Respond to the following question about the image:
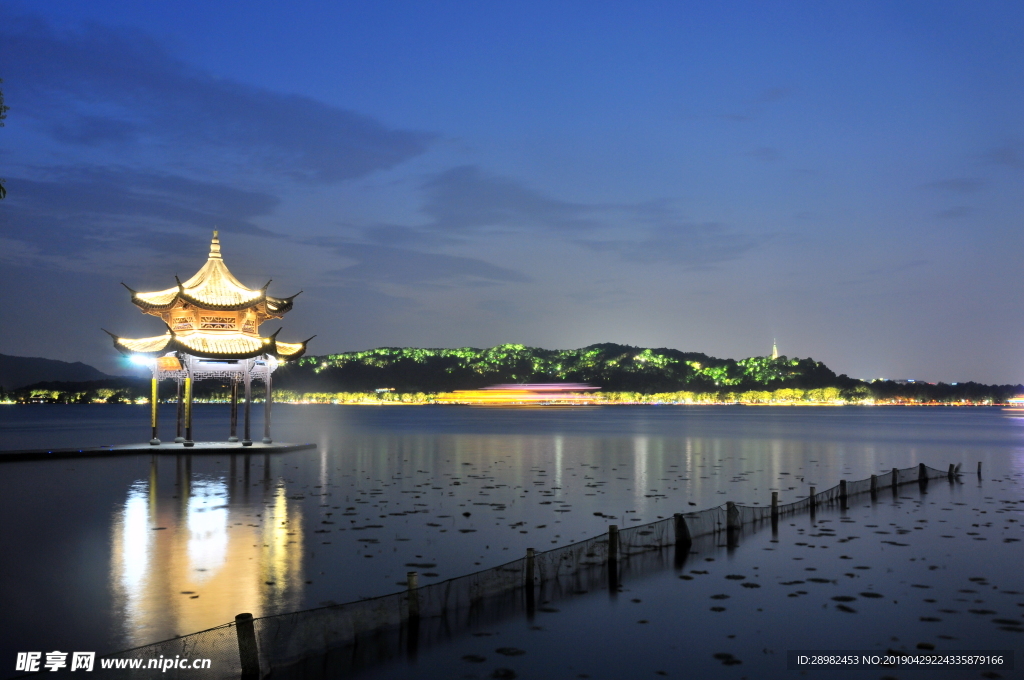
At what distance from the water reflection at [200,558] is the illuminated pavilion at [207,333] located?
53.5 feet

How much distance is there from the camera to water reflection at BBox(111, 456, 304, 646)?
14.2 meters

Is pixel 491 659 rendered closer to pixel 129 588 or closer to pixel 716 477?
pixel 129 588

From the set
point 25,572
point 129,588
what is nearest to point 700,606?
point 129,588

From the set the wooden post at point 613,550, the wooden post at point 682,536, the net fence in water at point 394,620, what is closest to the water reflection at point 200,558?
the net fence in water at point 394,620

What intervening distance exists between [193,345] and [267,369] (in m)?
4.68

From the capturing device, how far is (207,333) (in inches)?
1852

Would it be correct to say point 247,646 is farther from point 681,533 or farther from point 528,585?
point 681,533

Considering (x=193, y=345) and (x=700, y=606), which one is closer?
(x=700, y=606)

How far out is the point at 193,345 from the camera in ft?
151

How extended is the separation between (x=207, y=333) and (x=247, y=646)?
38.9 metres

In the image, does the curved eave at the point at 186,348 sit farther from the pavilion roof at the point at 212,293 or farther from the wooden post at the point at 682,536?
the wooden post at the point at 682,536

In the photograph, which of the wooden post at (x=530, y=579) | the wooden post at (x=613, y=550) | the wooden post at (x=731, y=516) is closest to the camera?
the wooden post at (x=530, y=579)

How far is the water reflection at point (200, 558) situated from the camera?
46.8ft

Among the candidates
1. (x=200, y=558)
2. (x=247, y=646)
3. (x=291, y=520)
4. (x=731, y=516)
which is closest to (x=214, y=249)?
(x=291, y=520)
